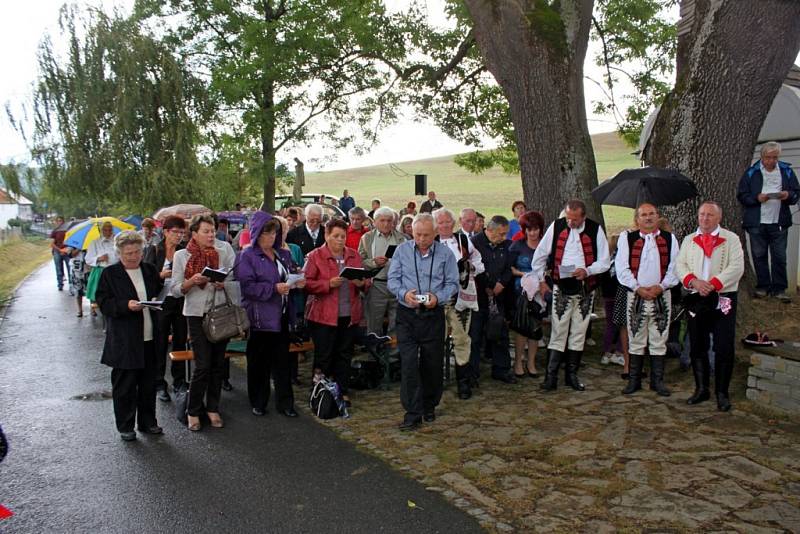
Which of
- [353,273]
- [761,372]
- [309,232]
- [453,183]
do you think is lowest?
[761,372]

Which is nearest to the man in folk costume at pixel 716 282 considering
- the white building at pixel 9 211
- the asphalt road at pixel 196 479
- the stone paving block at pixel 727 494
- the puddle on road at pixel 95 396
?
the stone paving block at pixel 727 494

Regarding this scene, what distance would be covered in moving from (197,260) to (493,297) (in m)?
3.38

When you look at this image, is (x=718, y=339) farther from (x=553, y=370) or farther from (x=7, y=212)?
(x=7, y=212)

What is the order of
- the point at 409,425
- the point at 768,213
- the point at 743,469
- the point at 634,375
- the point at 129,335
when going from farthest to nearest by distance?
the point at 768,213 < the point at 634,375 < the point at 409,425 < the point at 129,335 < the point at 743,469

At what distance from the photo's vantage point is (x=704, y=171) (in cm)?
789

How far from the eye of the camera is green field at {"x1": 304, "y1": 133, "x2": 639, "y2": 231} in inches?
2152

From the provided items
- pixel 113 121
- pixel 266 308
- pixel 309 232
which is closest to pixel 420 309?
pixel 266 308

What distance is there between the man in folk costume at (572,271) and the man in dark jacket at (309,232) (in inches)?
148

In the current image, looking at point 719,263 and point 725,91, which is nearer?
point 719,263

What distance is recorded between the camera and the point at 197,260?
6098mm

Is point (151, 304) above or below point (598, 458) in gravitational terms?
above

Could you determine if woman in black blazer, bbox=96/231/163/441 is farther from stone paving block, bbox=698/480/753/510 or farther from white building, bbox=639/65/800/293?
white building, bbox=639/65/800/293

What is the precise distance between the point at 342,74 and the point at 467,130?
12.8ft

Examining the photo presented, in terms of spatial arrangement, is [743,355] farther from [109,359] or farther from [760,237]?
[109,359]
